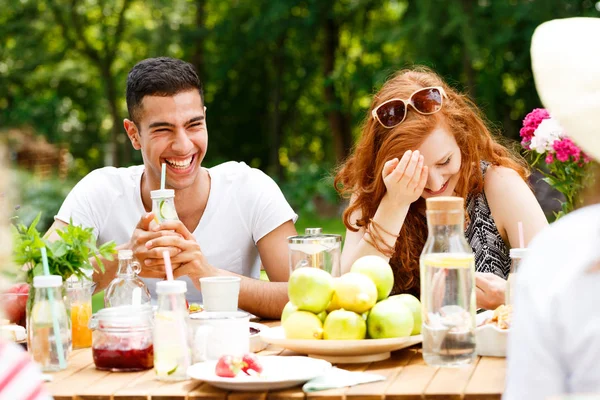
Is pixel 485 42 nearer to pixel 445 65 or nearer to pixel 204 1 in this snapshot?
pixel 445 65

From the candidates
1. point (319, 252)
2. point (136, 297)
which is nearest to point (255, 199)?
point (319, 252)

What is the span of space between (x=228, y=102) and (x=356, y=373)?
44.3 ft

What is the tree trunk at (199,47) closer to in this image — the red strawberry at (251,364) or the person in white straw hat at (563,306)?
the red strawberry at (251,364)

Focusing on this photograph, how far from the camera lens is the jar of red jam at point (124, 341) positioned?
2135mm

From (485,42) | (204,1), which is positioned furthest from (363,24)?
(485,42)

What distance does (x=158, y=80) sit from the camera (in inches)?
128

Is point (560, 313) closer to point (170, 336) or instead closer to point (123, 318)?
point (170, 336)

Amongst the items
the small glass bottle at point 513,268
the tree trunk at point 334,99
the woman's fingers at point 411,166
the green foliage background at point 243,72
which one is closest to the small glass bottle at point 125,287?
the woman's fingers at point 411,166

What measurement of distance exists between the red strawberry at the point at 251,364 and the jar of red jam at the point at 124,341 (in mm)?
293

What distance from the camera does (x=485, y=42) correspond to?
10859 mm

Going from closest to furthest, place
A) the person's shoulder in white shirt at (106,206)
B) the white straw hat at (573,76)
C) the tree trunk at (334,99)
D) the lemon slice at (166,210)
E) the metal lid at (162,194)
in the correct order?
the white straw hat at (573,76) < the metal lid at (162,194) < the lemon slice at (166,210) < the person's shoulder in white shirt at (106,206) < the tree trunk at (334,99)

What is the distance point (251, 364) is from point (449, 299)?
0.49 m

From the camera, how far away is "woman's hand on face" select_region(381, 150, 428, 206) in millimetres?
2736

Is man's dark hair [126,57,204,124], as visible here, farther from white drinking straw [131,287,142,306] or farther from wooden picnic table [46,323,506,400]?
wooden picnic table [46,323,506,400]
